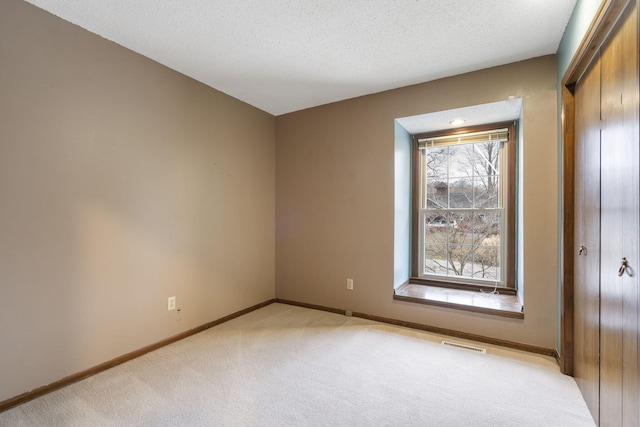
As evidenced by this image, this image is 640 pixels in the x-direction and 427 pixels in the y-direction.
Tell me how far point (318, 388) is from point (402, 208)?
6.77ft

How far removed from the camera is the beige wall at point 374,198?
2.43 meters

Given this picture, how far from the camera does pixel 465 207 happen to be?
11.1 ft

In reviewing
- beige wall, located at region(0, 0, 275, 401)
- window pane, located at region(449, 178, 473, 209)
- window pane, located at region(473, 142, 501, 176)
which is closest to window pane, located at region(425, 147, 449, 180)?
window pane, located at region(449, 178, 473, 209)

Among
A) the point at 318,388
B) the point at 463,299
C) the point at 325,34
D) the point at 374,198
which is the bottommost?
the point at 318,388

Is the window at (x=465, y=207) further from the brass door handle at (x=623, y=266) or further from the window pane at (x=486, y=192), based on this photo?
the brass door handle at (x=623, y=266)

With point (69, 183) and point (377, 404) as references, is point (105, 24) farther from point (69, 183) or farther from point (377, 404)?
point (377, 404)

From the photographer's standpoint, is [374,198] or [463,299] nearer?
[463,299]

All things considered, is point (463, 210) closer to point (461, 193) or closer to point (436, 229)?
point (461, 193)

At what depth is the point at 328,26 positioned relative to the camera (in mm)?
2074

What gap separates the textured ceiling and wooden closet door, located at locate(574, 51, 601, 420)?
0.60 m

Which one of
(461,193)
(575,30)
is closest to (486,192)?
(461,193)

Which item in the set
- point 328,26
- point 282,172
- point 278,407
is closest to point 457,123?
point 328,26

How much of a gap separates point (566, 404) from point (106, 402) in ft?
9.04

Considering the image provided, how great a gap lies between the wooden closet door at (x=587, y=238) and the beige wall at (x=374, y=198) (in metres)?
0.41
